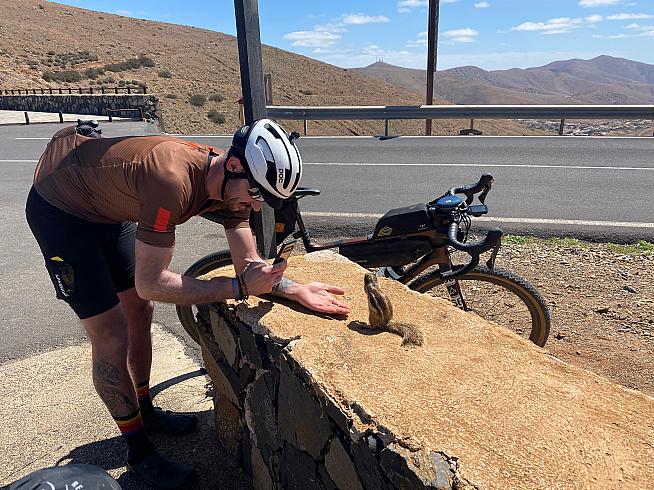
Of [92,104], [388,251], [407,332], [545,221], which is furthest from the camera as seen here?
[92,104]

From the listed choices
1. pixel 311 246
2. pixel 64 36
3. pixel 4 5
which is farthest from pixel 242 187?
pixel 4 5

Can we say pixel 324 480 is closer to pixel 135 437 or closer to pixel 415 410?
pixel 415 410

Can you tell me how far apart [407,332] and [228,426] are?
49.6 inches

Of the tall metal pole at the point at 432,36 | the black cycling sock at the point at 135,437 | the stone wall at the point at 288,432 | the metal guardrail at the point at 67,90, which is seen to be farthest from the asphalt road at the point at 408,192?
the metal guardrail at the point at 67,90

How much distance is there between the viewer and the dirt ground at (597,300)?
3693 millimetres

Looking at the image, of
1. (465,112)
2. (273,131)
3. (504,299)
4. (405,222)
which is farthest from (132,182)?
(465,112)

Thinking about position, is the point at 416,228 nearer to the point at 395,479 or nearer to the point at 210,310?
the point at 210,310

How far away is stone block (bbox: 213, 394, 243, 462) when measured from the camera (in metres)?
2.83

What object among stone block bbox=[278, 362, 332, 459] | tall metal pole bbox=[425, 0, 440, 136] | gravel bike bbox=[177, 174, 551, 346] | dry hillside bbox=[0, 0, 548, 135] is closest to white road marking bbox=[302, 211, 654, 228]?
gravel bike bbox=[177, 174, 551, 346]

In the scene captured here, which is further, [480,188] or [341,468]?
[480,188]

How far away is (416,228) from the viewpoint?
3672mm

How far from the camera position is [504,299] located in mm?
4465

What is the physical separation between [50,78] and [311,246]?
154 feet

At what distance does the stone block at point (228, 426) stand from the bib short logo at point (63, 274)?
1.02 m
